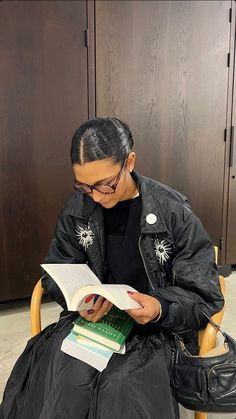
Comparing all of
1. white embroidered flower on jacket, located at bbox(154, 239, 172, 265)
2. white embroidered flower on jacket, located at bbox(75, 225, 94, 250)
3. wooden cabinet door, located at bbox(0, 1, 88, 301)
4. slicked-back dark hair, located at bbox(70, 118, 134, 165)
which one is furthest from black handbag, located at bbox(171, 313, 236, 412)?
wooden cabinet door, located at bbox(0, 1, 88, 301)

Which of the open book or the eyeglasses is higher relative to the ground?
the eyeglasses

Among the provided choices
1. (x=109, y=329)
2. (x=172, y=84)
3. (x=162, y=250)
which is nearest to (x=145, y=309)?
(x=109, y=329)

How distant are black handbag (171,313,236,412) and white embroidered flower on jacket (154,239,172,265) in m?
0.28

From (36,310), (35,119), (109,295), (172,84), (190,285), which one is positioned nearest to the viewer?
(109,295)

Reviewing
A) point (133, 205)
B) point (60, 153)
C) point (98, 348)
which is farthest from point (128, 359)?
point (60, 153)

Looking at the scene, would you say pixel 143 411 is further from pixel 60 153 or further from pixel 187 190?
pixel 187 190

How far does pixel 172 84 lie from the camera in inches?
90.0

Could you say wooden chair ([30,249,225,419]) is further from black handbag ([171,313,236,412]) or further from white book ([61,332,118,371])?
white book ([61,332,118,371])

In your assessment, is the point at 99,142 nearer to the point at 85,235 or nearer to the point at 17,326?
the point at 85,235

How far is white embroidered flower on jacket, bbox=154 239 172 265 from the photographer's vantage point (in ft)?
3.51

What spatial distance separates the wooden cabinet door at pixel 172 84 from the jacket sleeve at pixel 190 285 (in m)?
1.31

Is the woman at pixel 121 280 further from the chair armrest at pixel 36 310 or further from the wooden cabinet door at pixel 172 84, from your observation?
the wooden cabinet door at pixel 172 84

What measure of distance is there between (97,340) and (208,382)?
27 cm

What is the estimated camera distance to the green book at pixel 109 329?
920mm
